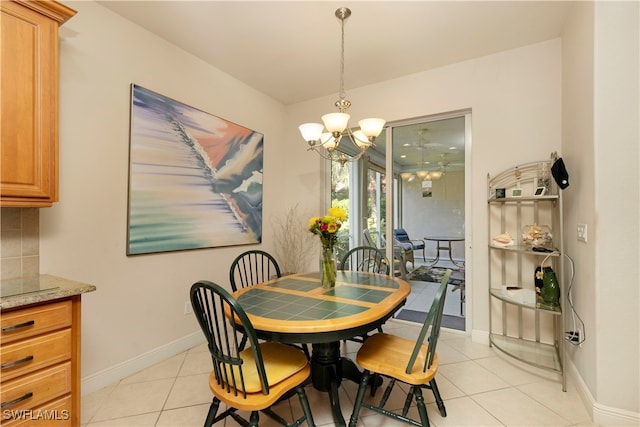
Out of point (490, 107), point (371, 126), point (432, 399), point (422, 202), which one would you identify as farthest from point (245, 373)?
point (490, 107)

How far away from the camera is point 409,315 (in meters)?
3.49

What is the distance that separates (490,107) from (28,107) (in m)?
3.51

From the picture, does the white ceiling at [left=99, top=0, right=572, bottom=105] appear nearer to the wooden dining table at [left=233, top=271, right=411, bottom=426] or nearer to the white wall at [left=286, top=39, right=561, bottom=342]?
the white wall at [left=286, top=39, right=561, bottom=342]

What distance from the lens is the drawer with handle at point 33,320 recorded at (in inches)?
51.4

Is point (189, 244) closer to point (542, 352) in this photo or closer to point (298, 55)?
point (298, 55)

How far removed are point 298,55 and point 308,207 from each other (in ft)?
5.99

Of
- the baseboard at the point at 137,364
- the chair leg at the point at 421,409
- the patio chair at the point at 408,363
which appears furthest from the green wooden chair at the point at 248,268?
the chair leg at the point at 421,409

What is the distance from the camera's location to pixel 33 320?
1.38 meters

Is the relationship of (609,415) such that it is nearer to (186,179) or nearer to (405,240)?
(405,240)

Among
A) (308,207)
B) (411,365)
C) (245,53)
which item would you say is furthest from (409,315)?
(245,53)

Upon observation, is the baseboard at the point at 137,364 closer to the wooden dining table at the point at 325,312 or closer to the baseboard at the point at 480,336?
the wooden dining table at the point at 325,312

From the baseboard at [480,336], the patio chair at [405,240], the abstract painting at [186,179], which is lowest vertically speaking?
the baseboard at [480,336]

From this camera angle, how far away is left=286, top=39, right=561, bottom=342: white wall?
266 cm

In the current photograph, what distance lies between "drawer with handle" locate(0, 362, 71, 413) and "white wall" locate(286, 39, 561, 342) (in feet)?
10.4
